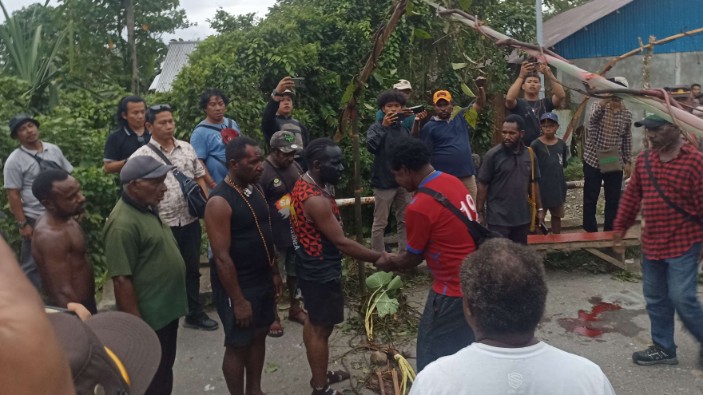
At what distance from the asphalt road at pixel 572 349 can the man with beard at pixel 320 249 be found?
549 millimetres

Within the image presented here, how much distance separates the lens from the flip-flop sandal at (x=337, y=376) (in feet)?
15.0

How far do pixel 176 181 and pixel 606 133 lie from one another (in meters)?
4.84

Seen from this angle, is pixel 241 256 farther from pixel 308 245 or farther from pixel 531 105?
pixel 531 105

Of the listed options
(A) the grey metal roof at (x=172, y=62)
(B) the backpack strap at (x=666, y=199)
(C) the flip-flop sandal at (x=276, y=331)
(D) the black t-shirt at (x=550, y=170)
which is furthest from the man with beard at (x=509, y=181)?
(A) the grey metal roof at (x=172, y=62)

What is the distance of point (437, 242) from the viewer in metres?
3.45

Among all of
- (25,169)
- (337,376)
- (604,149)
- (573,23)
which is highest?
(573,23)

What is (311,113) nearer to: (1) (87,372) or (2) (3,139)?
(2) (3,139)

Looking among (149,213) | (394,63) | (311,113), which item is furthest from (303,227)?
(394,63)

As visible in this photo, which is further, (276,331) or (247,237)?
(276,331)

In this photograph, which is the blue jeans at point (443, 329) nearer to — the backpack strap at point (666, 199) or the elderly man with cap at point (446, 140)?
the backpack strap at point (666, 199)

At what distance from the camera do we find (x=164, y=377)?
12.5 feet

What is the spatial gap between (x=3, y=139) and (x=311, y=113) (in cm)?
378

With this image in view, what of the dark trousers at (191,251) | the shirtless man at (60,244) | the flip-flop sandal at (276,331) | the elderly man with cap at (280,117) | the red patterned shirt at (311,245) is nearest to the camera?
the shirtless man at (60,244)

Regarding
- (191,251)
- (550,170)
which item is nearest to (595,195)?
(550,170)
